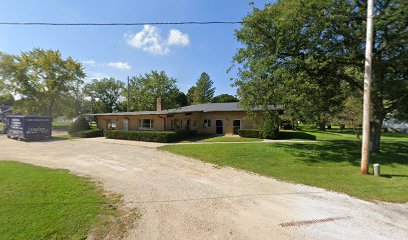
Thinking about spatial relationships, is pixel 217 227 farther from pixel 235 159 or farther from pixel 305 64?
pixel 305 64

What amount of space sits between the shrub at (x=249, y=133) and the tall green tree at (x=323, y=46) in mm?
9580

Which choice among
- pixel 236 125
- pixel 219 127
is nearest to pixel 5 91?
pixel 219 127

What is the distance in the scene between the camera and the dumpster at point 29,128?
79.2ft

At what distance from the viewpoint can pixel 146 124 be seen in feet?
83.9

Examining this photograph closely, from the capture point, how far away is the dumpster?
24.1m

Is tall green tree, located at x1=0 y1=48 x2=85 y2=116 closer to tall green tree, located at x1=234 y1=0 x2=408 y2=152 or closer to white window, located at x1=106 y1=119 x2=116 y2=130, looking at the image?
white window, located at x1=106 y1=119 x2=116 y2=130

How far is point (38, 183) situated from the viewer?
26.4 feet

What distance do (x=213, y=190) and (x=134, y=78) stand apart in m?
50.6

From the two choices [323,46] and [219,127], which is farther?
[219,127]

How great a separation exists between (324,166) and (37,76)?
46.8 metres

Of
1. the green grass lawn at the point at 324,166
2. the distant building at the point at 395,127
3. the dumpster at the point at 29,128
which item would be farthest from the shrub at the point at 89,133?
the distant building at the point at 395,127

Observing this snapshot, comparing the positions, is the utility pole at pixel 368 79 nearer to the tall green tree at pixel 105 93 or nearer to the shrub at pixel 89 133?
the shrub at pixel 89 133

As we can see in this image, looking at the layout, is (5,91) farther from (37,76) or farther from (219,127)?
(219,127)

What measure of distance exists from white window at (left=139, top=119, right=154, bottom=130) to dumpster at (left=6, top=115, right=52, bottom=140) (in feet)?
34.6
